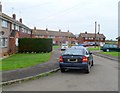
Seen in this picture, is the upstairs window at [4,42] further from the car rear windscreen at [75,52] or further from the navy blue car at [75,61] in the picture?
the navy blue car at [75,61]

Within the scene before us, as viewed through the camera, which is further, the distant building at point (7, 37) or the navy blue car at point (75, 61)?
the distant building at point (7, 37)

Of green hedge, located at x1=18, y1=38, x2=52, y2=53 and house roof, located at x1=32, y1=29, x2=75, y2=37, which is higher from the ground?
house roof, located at x1=32, y1=29, x2=75, y2=37

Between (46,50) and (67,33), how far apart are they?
256ft

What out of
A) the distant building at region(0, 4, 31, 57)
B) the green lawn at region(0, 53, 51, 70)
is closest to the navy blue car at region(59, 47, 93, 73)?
the green lawn at region(0, 53, 51, 70)

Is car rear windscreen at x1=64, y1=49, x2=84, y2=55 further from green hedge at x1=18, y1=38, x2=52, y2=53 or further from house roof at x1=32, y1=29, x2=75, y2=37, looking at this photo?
house roof at x1=32, y1=29, x2=75, y2=37

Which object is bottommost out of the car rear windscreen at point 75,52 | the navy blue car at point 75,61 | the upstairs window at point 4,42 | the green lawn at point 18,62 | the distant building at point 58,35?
the green lawn at point 18,62

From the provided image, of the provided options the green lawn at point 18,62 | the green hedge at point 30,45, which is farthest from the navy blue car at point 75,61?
the green hedge at point 30,45

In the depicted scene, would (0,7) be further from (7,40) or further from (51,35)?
(51,35)

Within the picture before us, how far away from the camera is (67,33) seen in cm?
11069

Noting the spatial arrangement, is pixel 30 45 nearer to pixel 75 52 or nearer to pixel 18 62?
pixel 18 62

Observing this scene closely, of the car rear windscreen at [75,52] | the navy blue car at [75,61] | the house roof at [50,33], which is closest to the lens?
the navy blue car at [75,61]

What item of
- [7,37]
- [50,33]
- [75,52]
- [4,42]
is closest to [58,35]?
[50,33]

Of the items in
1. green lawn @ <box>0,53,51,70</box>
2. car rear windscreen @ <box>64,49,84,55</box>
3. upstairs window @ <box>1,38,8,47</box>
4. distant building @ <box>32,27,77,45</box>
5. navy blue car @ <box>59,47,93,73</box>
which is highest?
distant building @ <box>32,27,77,45</box>

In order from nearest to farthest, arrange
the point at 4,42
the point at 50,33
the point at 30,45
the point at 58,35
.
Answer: the point at 4,42
the point at 30,45
the point at 50,33
the point at 58,35
